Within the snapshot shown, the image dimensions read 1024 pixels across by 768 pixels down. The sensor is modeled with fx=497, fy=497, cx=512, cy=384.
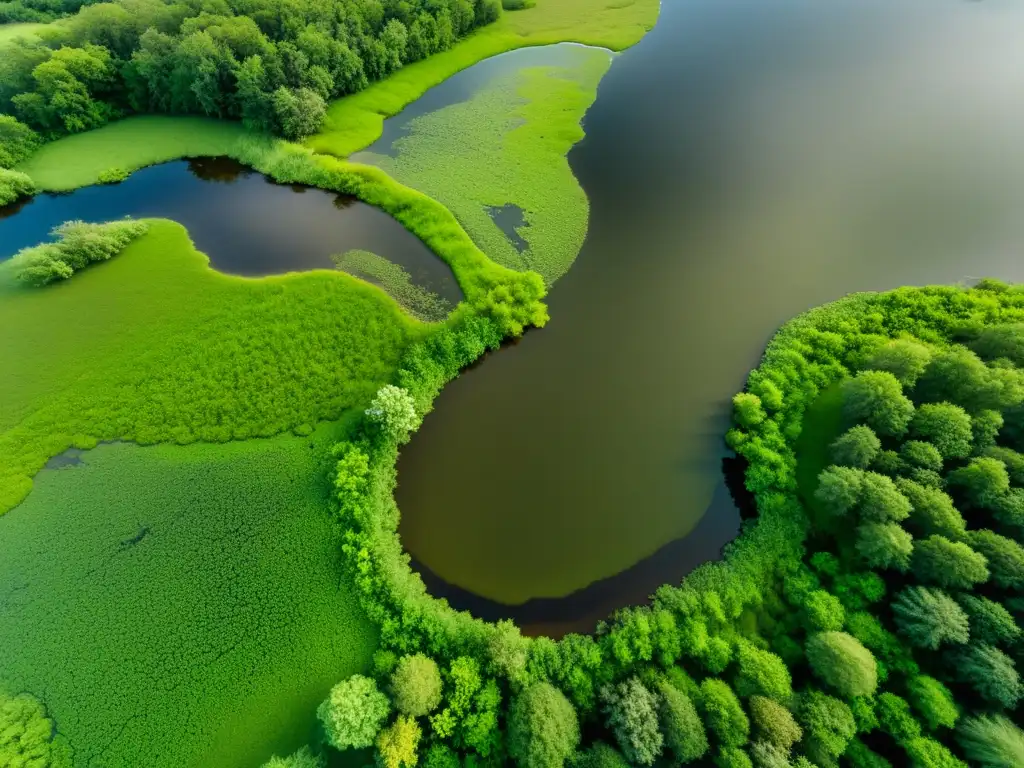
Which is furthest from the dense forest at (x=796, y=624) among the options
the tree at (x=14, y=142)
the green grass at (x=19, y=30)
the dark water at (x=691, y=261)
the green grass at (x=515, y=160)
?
the green grass at (x=19, y=30)

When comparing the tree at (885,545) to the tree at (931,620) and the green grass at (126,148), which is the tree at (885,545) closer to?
the tree at (931,620)

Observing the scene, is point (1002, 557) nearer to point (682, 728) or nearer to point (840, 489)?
point (840, 489)

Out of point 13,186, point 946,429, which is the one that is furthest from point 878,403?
point 13,186

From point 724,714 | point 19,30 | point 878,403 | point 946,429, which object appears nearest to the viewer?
point 724,714

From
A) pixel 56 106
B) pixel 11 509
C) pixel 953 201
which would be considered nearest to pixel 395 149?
pixel 56 106

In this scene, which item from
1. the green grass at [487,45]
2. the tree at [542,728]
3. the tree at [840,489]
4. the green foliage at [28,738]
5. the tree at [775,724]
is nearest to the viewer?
the tree at [542,728]

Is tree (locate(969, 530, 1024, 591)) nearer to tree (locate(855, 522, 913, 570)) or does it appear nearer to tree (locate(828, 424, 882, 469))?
tree (locate(855, 522, 913, 570))

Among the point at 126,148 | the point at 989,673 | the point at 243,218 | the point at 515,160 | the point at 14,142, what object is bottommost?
the point at 989,673

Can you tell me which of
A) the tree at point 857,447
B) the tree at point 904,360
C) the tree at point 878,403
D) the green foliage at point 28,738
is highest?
the tree at point 904,360
